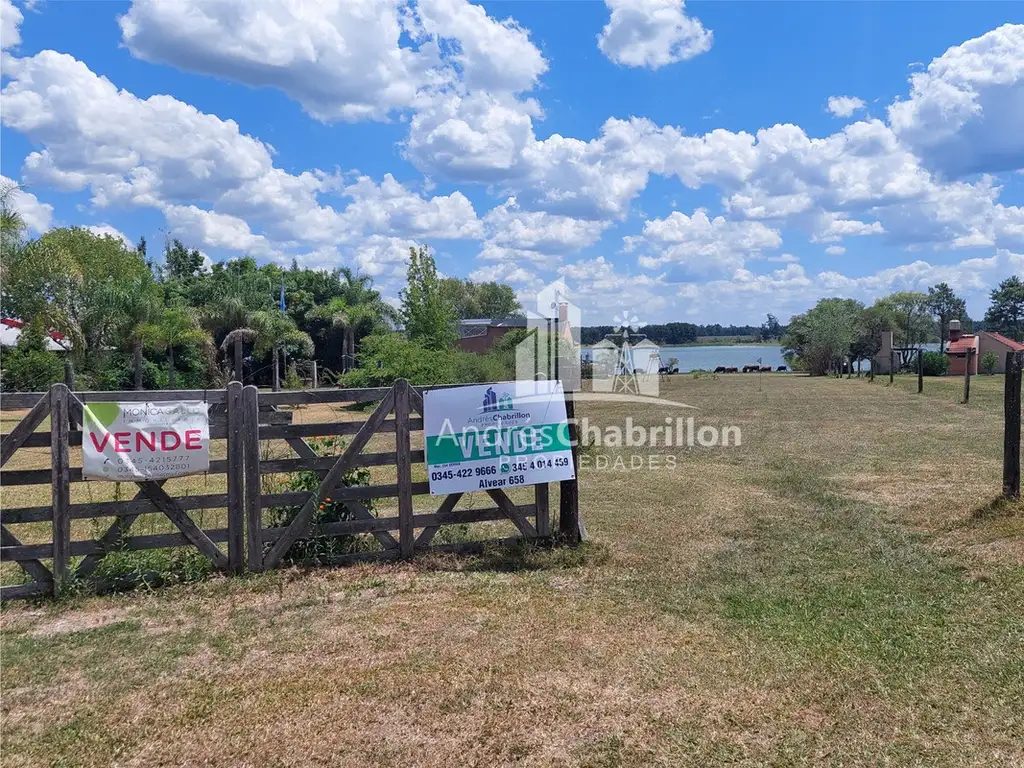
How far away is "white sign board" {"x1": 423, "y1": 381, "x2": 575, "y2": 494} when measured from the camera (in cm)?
689

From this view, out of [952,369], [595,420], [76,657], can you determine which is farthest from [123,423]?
[952,369]

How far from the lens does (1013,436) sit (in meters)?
8.28

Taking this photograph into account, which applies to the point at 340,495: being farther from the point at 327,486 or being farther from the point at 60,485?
the point at 60,485

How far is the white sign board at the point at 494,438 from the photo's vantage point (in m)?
6.89

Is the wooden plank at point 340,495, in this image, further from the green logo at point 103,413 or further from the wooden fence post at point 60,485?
the wooden fence post at point 60,485

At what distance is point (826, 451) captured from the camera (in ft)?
47.4

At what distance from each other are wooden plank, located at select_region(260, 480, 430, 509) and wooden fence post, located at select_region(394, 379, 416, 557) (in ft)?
0.31

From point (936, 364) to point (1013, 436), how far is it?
2231 inches

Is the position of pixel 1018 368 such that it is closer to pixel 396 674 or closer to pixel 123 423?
pixel 396 674

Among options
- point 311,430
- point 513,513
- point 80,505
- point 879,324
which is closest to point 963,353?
point 879,324

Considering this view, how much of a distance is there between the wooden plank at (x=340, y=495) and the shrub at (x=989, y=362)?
2358 inches

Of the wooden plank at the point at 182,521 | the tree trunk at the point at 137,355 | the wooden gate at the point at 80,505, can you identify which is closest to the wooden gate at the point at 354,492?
the wooden gate at the point at 80,505

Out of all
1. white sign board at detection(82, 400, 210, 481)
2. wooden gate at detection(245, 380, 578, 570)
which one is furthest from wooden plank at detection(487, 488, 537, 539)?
white sign board at detection(82, 400, 210, 481)

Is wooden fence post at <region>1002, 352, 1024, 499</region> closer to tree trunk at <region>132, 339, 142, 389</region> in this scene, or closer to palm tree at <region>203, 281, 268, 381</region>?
tree trunk at <region>132, 339, 142, 389</region>
